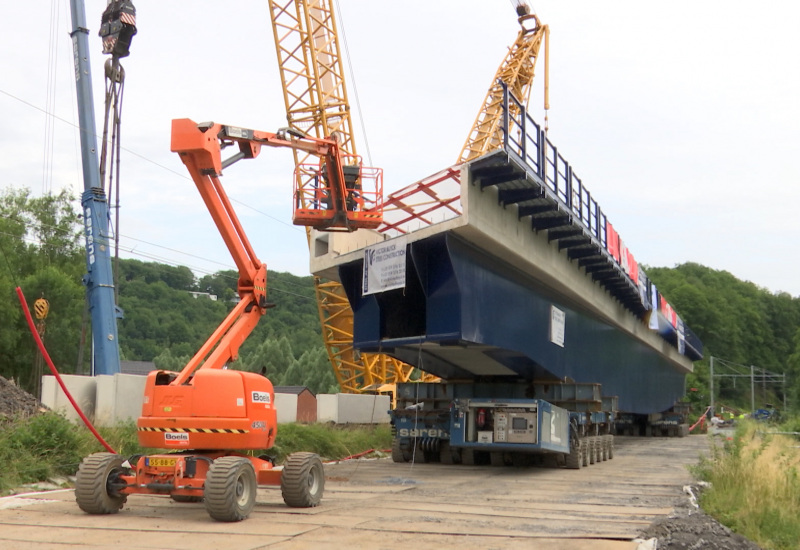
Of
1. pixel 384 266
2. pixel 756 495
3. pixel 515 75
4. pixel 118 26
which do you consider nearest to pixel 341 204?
pixel 384 266

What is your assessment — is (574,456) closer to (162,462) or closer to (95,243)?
(162,462)

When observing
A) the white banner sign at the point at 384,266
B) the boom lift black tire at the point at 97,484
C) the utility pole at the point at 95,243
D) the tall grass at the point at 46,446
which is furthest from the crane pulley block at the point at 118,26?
the boom lift black tire at the point at 97,484

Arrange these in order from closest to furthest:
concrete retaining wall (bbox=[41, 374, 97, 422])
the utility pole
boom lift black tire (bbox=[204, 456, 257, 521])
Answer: boom lift black tire (bbox=[204, 456, 257, 521])
concrete retaining wall (bbox=[41, 374, 97, 422])
the utility pole

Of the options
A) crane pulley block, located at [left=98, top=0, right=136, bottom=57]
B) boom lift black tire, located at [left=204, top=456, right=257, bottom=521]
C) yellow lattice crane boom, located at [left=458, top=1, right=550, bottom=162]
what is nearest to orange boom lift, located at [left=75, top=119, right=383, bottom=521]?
boom lift black tire, located at [left=204, top=456, right=257, bottom=521]

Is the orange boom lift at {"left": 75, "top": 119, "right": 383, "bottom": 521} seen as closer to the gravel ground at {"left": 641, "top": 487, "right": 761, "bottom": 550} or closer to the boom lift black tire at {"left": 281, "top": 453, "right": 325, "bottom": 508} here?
the boom lift black tire at {"left": 281, "top": 453, "right": 325, "bottom": 508}

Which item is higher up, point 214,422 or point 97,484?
point 214,422

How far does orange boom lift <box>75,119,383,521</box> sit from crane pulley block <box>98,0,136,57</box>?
15971 mm

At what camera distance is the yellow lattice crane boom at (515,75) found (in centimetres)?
5100

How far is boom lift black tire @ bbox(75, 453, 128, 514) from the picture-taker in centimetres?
1012

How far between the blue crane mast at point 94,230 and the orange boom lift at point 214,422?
1230cm

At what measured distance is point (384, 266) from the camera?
58.1 feet

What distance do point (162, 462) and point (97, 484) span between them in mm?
885

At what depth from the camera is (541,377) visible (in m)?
21.6

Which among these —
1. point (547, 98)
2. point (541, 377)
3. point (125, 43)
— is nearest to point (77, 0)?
point (125, 43)
